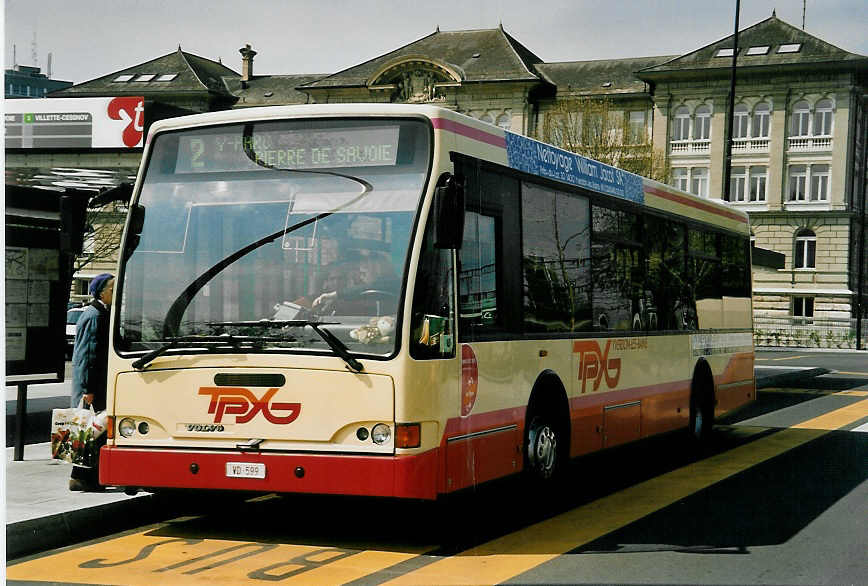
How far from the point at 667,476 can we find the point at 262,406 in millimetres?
5362

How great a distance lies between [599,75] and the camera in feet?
252

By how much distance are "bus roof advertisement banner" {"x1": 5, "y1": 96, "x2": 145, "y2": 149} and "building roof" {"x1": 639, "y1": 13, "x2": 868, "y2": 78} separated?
60.3 m

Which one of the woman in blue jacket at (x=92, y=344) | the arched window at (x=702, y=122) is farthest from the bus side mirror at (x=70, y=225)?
the arched window at (x=702, y=122)

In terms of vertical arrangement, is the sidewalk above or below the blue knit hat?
below

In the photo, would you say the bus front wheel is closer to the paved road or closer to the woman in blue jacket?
the paved road

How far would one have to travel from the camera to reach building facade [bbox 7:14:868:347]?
6944cm

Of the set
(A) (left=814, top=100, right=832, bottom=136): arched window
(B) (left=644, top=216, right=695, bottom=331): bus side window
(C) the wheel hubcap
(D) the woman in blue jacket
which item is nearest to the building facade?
(A) (left=814, top=100, right=832, bottom=136): arched window

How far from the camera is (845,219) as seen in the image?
69.1 meters

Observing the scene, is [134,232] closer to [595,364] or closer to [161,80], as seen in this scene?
[595,364]

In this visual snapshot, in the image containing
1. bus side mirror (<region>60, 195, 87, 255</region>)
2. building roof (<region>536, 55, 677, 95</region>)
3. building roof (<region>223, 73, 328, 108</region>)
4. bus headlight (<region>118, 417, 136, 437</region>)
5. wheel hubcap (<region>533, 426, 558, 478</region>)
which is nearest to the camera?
bus headlight (<region>118, 417, 136, 437</region>)

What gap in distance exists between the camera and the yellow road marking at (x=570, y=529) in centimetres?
740

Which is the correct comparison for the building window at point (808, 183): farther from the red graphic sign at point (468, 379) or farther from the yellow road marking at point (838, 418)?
the red graphic sign at point (468, 379)

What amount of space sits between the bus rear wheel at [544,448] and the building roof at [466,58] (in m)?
64.4

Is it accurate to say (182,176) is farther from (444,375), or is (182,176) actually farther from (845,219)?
(845,219)
